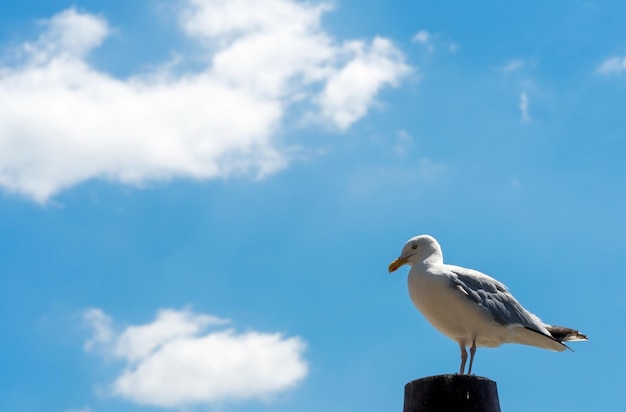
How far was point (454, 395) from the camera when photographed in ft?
26.7

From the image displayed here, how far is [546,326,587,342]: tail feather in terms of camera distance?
12.0 metres

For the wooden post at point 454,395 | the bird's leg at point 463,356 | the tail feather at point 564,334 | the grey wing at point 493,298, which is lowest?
the wooden post at point 454,395

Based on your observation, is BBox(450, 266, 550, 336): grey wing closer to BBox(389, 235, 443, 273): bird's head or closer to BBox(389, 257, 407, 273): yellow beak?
BBox(389, 235, 443, 273): bird's head

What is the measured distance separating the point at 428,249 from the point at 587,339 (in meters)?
2.63

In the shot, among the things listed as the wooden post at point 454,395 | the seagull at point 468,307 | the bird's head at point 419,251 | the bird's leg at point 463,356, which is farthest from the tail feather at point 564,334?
the wooden post at point 454,395

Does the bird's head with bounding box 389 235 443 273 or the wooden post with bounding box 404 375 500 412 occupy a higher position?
the bird's head with bounding box 389 235 443 273

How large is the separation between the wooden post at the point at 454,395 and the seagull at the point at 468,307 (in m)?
3.04

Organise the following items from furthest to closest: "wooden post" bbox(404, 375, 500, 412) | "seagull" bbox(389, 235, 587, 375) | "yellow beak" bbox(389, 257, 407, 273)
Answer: "yellow beak" bbox(389, 257, 407, 273) < "seagull" bbox(389, 235, 587, 375) < "wooden post" bbox(404, 375, 500, 412)

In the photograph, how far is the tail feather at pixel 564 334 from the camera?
12.0 metres

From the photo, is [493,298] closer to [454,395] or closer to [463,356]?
[463,356]

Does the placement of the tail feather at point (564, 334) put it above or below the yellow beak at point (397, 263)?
below

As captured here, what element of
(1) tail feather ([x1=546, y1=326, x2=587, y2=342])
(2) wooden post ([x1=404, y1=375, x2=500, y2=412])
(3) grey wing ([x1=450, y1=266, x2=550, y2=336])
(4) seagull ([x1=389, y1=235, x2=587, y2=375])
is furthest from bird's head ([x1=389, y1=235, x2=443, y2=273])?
(2) wooden post ([x1=404, y1=375, x2=500, y2=412])

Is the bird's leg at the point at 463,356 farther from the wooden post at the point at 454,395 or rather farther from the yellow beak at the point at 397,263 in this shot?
the wooden post at the point at 454,395

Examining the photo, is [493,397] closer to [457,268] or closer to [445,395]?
[445,395]
